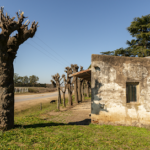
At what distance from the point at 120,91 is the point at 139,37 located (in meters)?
18.6

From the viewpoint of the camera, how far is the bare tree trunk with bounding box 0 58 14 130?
5369mm

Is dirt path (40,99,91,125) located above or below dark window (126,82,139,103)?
below

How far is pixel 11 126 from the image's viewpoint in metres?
5.56

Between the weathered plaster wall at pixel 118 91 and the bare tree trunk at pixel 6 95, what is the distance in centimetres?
443

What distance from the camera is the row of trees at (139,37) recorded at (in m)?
21.4

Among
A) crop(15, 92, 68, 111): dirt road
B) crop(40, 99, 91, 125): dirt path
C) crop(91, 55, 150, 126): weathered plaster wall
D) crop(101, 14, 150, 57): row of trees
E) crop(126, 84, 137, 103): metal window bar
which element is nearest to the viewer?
crop(91, 55, 150, 126): weathered plaster wall

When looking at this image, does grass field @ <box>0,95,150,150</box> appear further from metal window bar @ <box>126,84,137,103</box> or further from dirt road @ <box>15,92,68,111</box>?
dirt road @ <box>15,92,68,111</box>

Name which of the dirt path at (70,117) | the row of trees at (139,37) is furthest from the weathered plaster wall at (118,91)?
the row of trees at (139,37)

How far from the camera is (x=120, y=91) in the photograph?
744 centimetres

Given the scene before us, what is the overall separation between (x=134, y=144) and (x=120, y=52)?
2262 cm

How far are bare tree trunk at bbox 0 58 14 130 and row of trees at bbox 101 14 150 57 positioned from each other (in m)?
21.8

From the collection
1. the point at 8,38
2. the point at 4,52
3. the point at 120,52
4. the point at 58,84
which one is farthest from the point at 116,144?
the point at 120,52

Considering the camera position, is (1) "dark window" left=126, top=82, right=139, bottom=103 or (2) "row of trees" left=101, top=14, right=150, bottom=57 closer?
(1) "dark window" left=126, top=82, right=139, bottom=103

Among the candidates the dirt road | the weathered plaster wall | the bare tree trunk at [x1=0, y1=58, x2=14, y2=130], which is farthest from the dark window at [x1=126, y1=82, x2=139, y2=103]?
the dirt road
